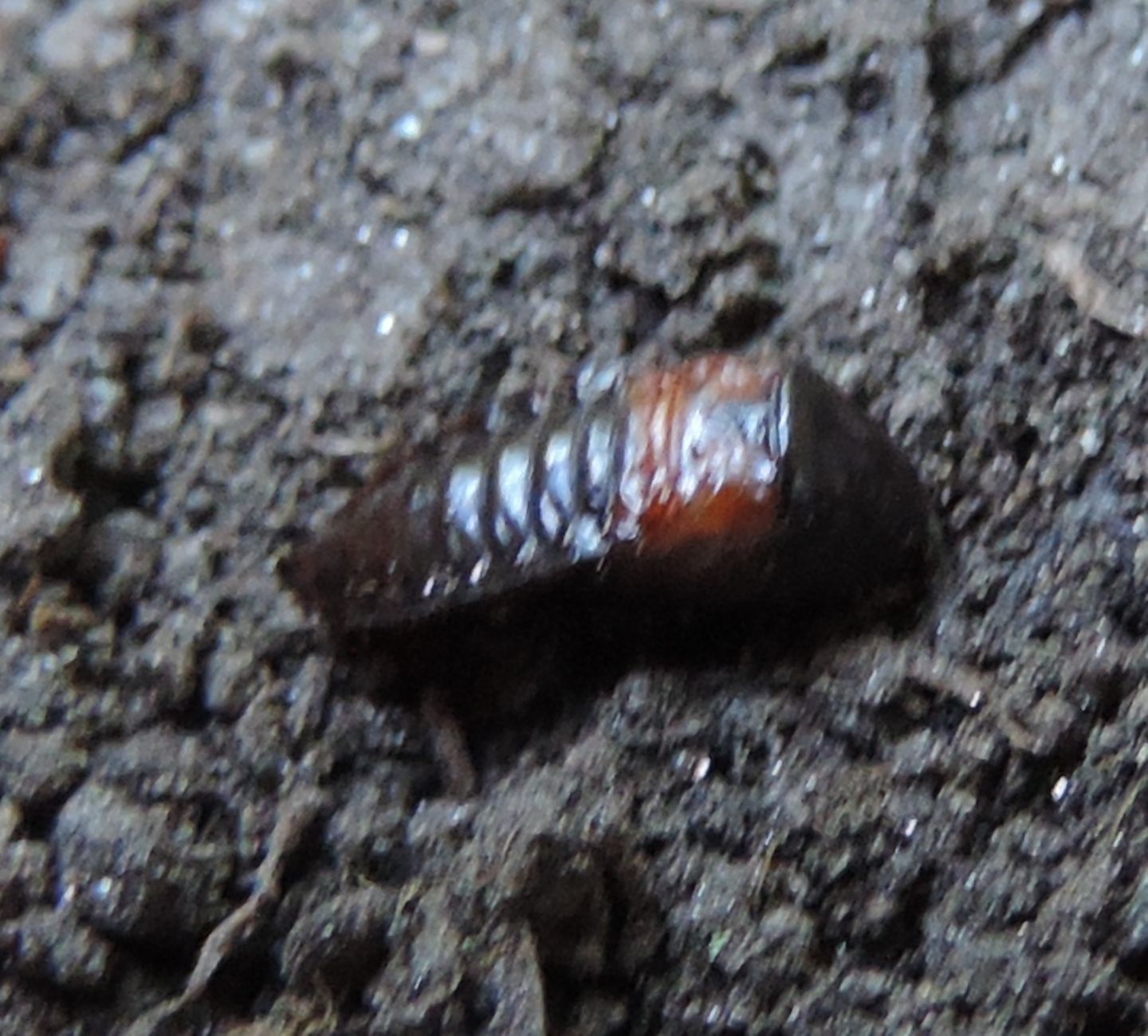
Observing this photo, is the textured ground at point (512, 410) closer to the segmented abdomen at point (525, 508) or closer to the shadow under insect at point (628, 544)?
the shadow under insect at point (628, 544)

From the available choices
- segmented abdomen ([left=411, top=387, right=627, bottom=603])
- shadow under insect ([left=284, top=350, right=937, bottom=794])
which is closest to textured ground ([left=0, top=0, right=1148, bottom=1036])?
shadow under insect ([left=284, top=350, right=937, bottom=794])

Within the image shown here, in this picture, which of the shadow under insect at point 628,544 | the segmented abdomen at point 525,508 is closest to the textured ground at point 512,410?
the shadow under insect at point 628,544

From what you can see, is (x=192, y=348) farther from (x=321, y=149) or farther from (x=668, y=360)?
(x=668, y=360)

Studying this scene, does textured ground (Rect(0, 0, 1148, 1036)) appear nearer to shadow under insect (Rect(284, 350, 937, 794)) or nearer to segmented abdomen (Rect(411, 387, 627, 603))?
shadow under insect (Rect(284, 350, 937, 794))

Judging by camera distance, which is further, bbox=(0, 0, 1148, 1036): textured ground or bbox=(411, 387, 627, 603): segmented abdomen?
bbox=(411, 387, 627, 603): segmented abdomen

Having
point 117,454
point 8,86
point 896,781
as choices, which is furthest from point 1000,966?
point 8,86

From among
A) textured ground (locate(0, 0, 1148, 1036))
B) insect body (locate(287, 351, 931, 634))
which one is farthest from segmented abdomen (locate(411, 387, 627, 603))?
textured ground (locate(0, 0, 1148, 1036))

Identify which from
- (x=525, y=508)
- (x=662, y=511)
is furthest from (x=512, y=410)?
(x=662, y=511)

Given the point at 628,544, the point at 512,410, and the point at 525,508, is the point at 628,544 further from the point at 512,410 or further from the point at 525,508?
the point at 512,410
